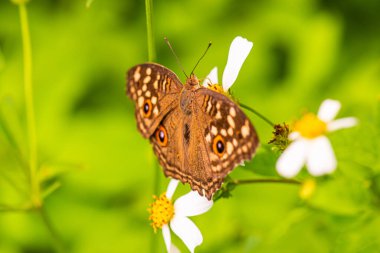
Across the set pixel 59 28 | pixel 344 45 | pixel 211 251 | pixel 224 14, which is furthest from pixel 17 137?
pixel 344 45

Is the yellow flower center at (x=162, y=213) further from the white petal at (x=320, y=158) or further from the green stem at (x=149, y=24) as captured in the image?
the white petal at (x=320, y=158)

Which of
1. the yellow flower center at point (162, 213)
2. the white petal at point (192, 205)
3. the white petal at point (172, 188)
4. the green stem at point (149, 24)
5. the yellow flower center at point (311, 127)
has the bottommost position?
the yellow flower center at point (311, 127)

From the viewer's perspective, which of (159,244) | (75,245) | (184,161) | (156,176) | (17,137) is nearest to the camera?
(184,161)

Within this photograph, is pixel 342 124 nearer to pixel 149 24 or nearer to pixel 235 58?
pixel 235 58

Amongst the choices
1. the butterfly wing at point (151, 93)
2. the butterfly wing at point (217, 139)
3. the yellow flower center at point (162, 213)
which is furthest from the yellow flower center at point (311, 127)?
the yellow flower center at point (162, 213)

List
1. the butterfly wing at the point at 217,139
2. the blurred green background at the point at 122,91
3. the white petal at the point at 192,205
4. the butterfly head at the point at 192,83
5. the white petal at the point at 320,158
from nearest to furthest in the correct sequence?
the white petal at the point at 320,158, the butterfly wing at the point at 217,139, the white petal at the point at 192,205, the butterfly head at the point at 192,83, the blurred green background at the point at 122,91

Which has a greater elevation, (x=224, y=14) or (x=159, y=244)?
(x=224, y=14)

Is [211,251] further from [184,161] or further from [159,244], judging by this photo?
[184,161]
